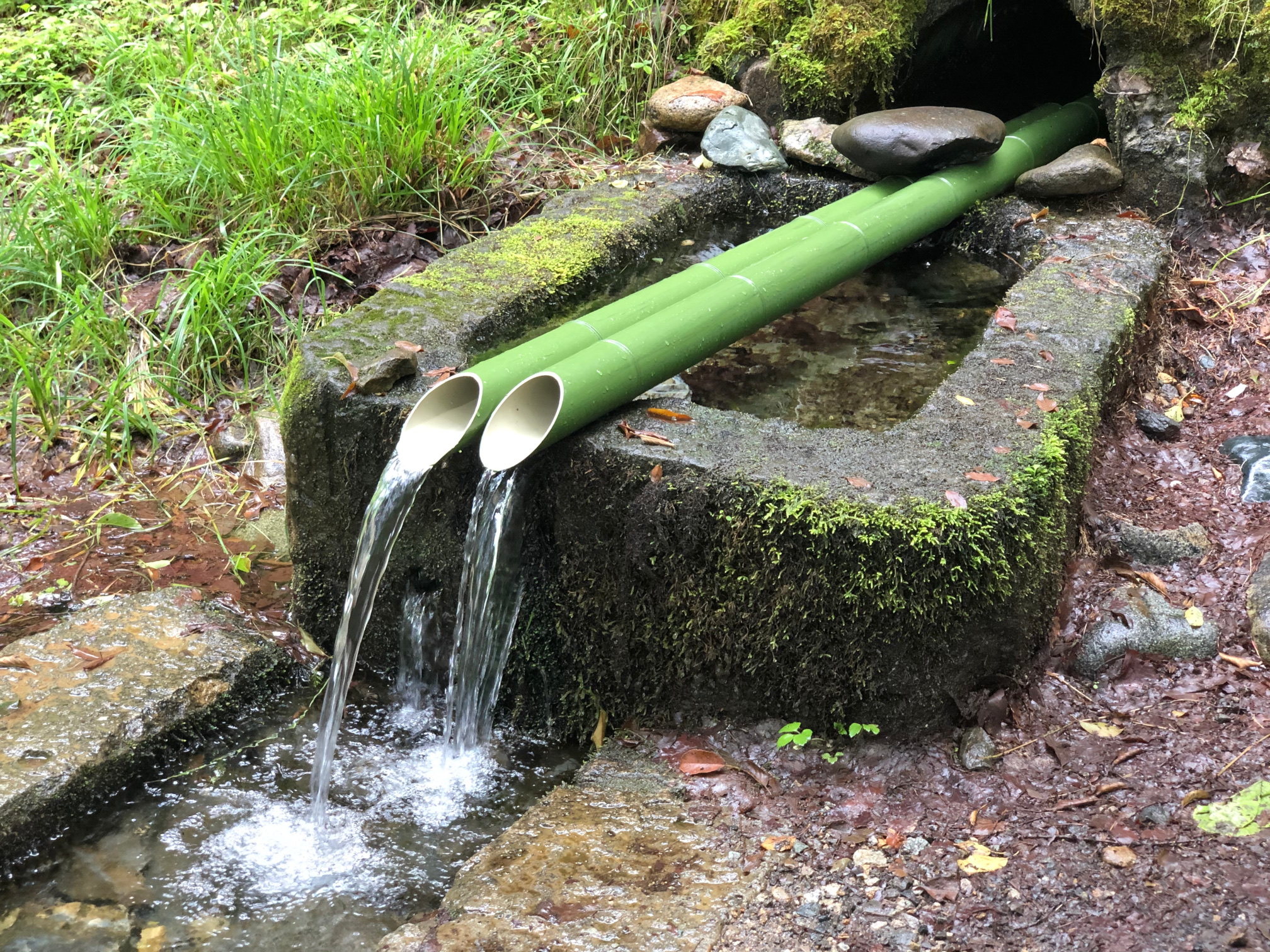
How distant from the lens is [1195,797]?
2391 millimetres

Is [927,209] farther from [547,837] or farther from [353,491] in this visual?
[547,837]

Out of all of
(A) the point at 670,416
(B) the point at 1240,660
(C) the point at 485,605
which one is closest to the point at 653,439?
(A) the point at 670,416

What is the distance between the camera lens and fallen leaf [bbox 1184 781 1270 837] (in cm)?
228

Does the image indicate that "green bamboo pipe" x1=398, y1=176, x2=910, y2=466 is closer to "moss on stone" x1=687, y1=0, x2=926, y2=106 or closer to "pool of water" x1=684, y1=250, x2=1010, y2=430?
"pool of water" x1=684, y1=250, x2=1010, y2=430

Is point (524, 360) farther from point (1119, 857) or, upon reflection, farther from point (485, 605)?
point (1119, 857)

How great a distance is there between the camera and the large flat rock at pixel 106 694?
270 centimetres

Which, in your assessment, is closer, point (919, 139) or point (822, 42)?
point (919, 139)

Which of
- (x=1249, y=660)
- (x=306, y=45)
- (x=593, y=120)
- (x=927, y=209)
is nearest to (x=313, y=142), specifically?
(x=306, y=45)

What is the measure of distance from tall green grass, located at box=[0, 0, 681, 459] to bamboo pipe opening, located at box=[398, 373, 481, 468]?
6.54 feet

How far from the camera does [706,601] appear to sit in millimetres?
2725

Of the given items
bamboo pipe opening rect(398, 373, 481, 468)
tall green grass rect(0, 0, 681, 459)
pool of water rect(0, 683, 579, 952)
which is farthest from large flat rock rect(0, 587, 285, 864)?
tall green grass rect(0, 0, 681, 459)

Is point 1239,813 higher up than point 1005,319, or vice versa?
point 1005,319

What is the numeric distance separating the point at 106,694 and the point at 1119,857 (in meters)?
2.62

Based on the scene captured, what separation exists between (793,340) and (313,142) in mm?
2312
